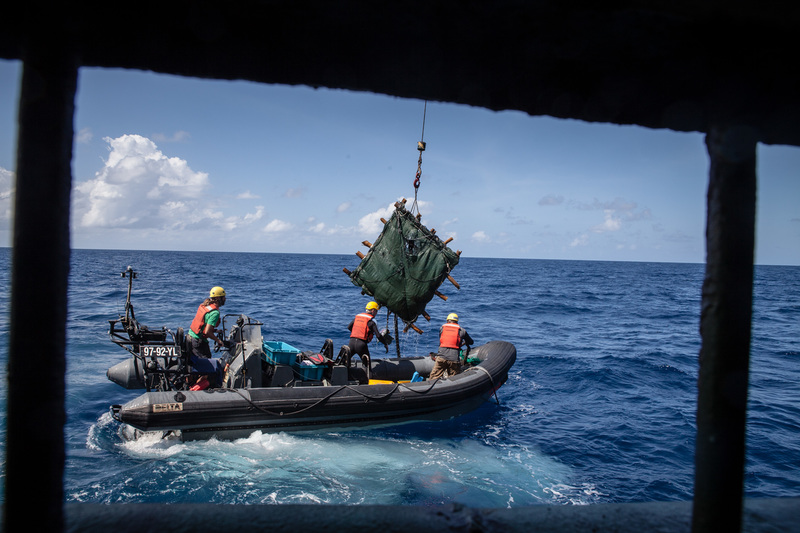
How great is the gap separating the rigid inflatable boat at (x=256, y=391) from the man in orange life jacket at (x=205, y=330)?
108 mm

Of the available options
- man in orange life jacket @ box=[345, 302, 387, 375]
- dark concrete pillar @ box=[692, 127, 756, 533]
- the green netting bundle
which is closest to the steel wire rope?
man in orange life jacket @ box=[345, 302, 387, 375]

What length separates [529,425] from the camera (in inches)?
403

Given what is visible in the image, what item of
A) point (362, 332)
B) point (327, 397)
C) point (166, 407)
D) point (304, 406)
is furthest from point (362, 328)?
point (166, 407)

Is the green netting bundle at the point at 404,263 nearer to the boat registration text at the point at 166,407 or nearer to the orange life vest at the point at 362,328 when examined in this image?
the orange life vest at the point at 362,328

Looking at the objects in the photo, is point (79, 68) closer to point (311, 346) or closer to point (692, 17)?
point (692, 17)

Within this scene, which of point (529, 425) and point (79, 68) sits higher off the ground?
point (79, 68)

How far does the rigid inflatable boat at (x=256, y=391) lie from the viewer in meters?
8.06

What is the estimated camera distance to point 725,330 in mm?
1347

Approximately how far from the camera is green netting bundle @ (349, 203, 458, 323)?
918cm

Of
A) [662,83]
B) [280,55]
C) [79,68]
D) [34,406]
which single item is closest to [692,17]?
[662,83]

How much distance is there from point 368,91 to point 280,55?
0.28 metres

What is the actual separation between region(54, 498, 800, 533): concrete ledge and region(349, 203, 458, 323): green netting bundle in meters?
7.49

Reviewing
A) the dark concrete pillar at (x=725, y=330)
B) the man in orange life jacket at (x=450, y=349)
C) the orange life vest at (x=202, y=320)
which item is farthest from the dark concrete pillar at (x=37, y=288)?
the man in orange life jacket at (x=450, y=349)

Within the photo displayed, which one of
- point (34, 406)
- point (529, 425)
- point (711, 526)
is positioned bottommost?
point (529, 425)
